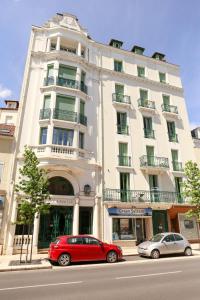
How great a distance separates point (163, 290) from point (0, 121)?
30079mm

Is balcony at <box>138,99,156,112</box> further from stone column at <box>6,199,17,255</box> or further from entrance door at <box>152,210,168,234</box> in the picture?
stone column at <box>6,199,17,255</box>

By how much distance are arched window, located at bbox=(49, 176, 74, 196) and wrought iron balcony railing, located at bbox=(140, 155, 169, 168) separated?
7616 millimetres

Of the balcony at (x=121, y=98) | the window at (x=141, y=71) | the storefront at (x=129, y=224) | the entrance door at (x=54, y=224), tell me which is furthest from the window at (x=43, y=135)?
the window at (x=141, y=71)

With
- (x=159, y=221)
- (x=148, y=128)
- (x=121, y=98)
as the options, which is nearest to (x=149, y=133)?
(x=148, y=128)

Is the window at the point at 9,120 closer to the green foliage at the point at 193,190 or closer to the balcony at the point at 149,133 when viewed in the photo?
the balcony at the point at 149,133

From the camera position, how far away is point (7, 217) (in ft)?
52.6

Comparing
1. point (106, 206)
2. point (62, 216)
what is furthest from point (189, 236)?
point (62, 216)

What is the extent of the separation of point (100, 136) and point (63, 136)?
3.98m

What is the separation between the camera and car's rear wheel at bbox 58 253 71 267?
11.2 meters

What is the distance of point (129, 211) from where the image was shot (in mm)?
19391

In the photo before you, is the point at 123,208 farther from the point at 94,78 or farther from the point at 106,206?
the point at 94,78

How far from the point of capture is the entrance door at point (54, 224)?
1677 centimetres

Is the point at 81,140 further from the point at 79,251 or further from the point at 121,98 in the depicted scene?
the point at 79,251

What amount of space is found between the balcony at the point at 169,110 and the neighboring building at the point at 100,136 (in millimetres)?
124
